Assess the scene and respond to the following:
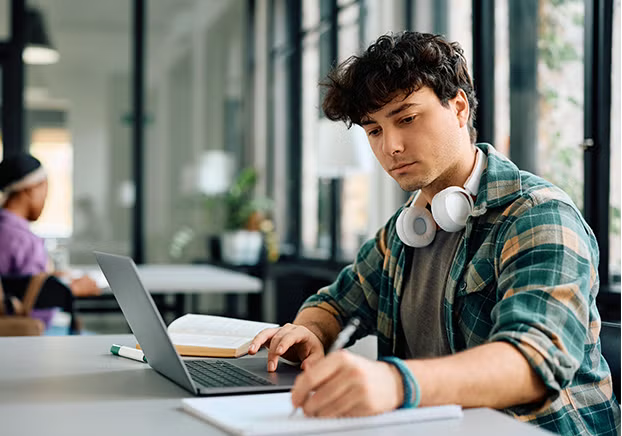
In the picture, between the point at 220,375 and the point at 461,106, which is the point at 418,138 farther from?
the point at 220,375

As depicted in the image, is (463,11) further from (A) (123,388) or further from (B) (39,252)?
(A) (123,388)

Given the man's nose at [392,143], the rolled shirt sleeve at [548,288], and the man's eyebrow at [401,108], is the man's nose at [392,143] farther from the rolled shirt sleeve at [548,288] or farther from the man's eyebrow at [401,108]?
the rolled shirt sleeve at [548,288]

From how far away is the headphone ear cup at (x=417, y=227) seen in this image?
5.46 ft

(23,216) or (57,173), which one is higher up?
(57,173)

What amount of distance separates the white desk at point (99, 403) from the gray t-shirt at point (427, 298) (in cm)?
51

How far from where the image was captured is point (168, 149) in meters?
7.52

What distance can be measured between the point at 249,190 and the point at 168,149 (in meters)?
0.84

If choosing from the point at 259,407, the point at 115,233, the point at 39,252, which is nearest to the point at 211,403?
the point at 259,407

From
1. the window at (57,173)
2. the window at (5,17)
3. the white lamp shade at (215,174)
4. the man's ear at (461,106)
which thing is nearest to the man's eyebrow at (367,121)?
the man's ear at (461,106)

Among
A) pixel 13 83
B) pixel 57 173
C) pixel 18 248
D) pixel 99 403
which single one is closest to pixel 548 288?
pixel 99 403

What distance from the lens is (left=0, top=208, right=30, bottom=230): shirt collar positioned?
11.7 feet

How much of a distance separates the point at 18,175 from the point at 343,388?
302 cm

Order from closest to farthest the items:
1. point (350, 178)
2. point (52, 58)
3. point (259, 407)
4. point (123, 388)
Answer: point (259, 407) < point (123, 388) < point (350, 178) < point (52, 58)

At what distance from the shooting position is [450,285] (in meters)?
1.52
